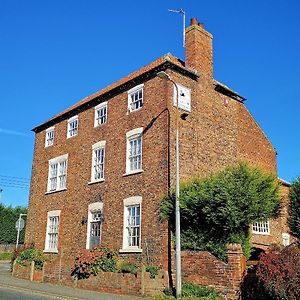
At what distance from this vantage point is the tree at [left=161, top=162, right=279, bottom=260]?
15703 mm

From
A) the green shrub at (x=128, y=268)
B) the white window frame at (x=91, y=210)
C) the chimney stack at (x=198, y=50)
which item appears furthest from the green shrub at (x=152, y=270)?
the chimney stack at (x=198, y=50)

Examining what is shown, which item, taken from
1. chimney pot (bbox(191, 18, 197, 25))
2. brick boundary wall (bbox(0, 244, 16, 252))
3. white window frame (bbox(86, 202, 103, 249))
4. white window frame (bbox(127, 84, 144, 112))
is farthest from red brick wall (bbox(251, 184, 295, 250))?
brick boundary wall (bbox(0, 244, 16, 252))

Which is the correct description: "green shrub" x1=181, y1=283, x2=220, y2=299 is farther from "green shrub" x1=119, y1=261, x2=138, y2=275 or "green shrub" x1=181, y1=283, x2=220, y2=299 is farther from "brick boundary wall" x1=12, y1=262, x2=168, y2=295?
"green shrub" x1=119, y1=261, x2=138, y2=275

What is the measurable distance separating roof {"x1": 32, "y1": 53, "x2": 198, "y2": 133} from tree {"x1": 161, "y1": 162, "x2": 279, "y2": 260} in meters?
6.32

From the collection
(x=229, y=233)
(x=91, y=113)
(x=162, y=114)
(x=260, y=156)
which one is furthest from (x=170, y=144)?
(x=260, y=156)

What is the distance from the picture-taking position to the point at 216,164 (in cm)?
2139

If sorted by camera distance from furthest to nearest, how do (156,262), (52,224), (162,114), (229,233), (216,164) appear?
(52,224)
(216,164)
(162,114)
(156,262)
(229,233)

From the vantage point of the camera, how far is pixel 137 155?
68.0 ft

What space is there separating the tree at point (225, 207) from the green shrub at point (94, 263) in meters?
4.14

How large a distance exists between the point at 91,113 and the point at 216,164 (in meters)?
8.59

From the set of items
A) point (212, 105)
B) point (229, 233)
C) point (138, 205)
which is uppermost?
point (212, 105)

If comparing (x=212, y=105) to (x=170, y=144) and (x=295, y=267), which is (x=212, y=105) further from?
(x=295, y=267)

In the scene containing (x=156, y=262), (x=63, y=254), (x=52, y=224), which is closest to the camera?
(x=156, y=262)

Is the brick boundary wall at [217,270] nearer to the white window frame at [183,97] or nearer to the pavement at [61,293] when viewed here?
the pavement at [61,293]
